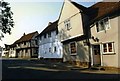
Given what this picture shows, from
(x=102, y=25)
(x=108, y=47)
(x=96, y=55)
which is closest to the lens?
(x=108, y=47)

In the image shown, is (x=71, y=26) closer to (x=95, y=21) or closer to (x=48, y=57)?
(x=95, y=21)

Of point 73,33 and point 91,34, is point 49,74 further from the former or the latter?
point 73,33

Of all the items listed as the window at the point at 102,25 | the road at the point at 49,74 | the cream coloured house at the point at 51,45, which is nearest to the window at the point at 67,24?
the cream coloured house at the point at 51,45

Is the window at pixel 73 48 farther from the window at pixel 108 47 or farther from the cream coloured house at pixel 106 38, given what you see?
the window at pixel 108 47

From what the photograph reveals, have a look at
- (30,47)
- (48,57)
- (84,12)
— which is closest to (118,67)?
(84,12)

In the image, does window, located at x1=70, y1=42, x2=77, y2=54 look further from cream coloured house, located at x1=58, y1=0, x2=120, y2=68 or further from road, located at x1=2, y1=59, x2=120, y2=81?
road, located at x1=2, y1=59, x2=120, y2=81

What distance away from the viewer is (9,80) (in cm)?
1308

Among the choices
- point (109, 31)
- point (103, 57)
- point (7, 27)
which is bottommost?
point (103, 57)

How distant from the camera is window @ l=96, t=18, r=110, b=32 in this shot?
20.1 metres

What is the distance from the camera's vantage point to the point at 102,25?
69.1ft

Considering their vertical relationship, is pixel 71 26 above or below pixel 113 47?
above

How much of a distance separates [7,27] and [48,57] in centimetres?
1096

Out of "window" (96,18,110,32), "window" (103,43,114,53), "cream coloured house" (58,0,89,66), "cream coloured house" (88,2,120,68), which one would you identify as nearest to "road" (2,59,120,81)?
"cream coloured house" (88,2,120,68)

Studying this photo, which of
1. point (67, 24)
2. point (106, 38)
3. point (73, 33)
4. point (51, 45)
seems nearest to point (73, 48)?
point (73, 33)
